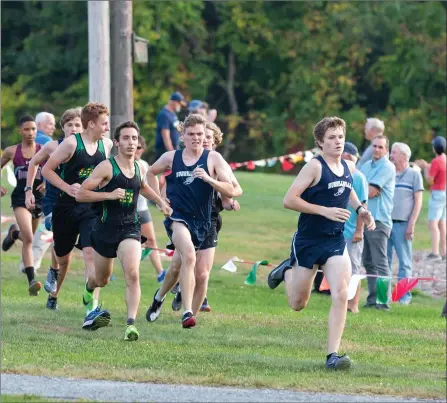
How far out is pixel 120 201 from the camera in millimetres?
11383

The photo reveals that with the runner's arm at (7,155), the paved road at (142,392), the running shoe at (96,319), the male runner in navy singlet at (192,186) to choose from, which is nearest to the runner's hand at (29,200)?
the runner's arm at (7,155)

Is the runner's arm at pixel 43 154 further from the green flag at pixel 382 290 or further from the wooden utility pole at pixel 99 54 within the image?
the wooden utility pole at pixel 99 54

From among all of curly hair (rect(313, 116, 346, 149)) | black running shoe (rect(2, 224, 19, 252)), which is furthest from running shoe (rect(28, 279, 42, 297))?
curly hair (rect(313, 116, 346, 149))

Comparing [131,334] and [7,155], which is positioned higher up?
[7,155]

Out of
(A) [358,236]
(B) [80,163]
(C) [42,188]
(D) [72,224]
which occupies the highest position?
(B) [80,163]

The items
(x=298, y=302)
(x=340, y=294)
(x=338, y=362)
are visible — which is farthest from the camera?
(x=298, y=302)

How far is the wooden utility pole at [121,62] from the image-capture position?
18406mm

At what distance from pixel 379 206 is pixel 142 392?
7.19 meters

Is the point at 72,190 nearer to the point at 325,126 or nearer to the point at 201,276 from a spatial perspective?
the point at 201,276

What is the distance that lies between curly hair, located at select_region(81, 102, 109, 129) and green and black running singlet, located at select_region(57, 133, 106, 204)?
30 centimetres

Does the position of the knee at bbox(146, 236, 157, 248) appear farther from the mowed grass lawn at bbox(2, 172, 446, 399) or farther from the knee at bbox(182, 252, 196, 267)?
the knee at bbox(182, 252, 196, 267)

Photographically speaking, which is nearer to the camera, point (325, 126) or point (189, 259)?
point (325, 126)

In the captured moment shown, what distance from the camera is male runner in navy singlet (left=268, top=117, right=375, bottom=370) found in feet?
33.9

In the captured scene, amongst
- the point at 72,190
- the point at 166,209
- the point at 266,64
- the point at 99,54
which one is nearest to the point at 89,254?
the point at 72,190
